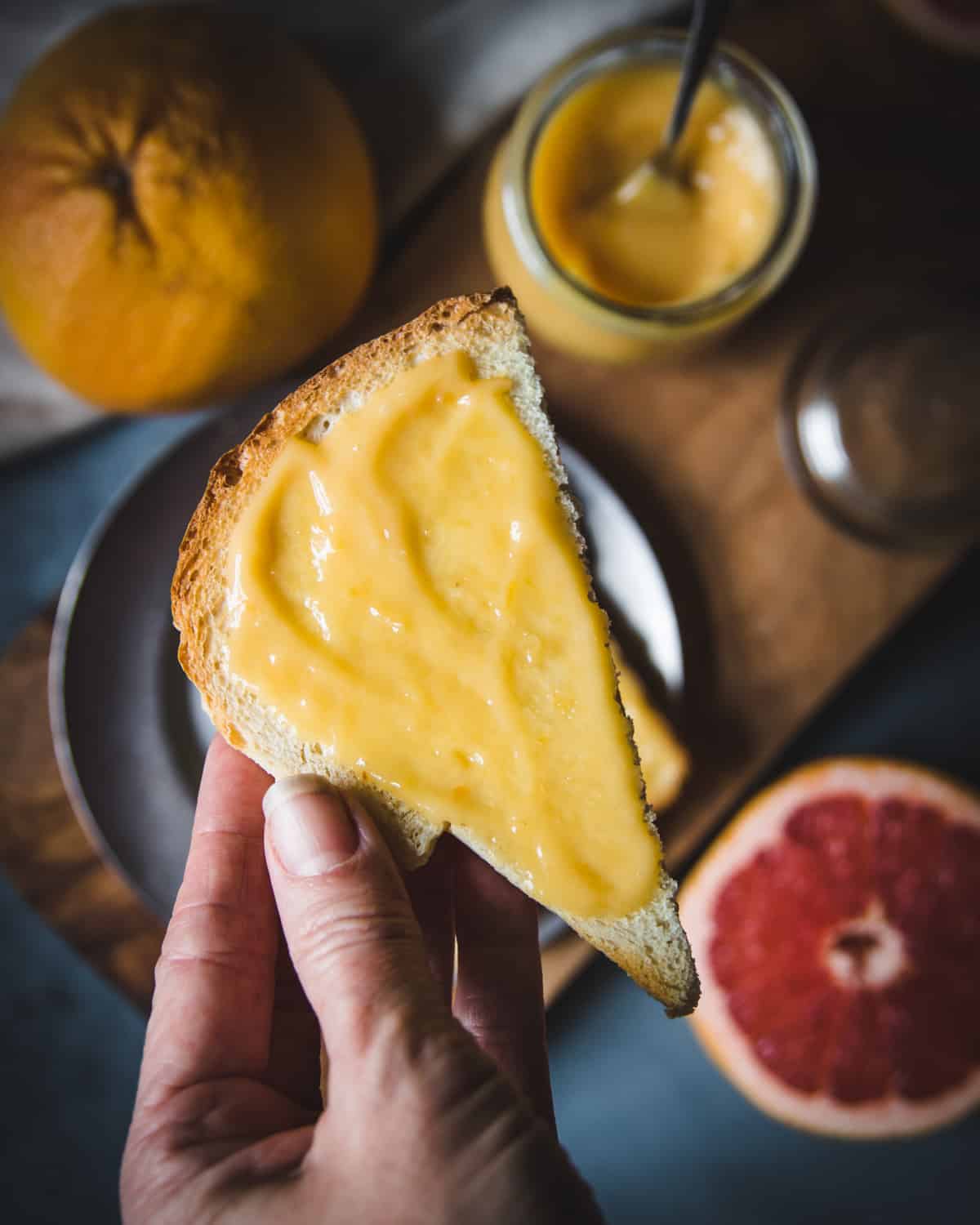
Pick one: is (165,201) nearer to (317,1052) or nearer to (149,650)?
(149,650)

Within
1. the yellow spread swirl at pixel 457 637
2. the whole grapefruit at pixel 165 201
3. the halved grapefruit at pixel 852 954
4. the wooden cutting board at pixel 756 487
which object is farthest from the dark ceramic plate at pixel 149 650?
the yellow spread swirl at pixel 457 637

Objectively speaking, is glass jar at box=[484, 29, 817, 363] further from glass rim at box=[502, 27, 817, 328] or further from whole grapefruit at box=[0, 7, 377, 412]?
whole grapefruit at box=[0, 7, 377, 412]

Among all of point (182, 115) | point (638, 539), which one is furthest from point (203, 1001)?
point (182, 115)

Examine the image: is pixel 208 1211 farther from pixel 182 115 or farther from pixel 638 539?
pixel 182 115

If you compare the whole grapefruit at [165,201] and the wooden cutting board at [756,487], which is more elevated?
the whole grapefruit at [165,201]

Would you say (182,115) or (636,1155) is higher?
(182,115)

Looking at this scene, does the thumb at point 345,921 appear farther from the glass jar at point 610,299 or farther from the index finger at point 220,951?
the glass jar at point 610,299
